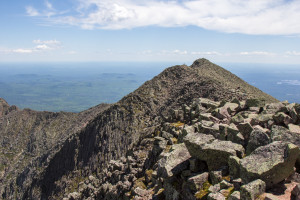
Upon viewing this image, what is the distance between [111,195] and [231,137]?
17.9m

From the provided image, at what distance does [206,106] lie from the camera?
34219 millimetres

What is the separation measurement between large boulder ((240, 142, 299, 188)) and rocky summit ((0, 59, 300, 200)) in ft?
0.16

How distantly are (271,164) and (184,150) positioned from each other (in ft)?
23.8

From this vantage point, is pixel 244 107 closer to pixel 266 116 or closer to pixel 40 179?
pixel 266 116

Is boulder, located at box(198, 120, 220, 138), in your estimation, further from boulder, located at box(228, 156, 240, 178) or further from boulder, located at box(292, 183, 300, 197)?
boulder, located at box(292, 183, 300, 197)

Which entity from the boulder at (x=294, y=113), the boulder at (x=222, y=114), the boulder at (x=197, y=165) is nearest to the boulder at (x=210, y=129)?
the boulder at (x=197, y=165)

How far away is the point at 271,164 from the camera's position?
39.7ft

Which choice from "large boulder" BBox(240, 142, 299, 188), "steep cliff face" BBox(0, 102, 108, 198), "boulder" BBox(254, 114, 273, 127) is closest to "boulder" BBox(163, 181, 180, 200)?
"large boulder" BBox(240, 142, 299, 188)

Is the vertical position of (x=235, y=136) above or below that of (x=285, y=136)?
below

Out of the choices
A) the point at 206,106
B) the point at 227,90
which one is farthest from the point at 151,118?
the point at 206,106

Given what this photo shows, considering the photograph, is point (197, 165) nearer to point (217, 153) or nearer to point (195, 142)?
point (195, 142)

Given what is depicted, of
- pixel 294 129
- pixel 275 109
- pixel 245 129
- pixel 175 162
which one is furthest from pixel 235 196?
pixel 275 109

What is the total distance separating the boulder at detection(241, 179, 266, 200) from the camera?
35.6 feet

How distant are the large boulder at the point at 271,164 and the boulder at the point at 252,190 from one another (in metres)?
0.64
